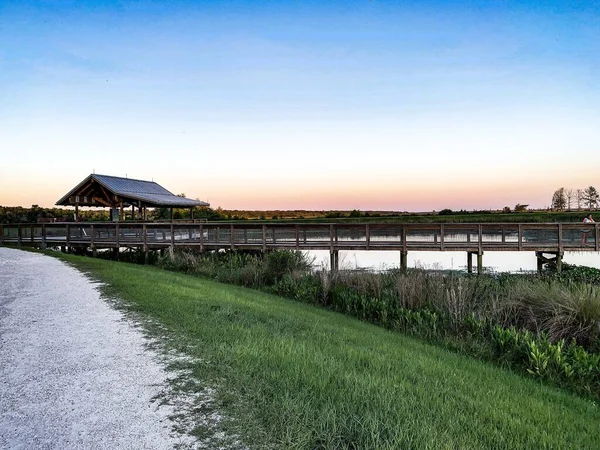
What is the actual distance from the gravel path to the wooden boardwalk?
41.1ft

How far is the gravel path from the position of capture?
337 centimetres

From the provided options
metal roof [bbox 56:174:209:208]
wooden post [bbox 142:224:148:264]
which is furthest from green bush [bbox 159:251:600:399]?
metal roof [bbox 56:174:209:208]

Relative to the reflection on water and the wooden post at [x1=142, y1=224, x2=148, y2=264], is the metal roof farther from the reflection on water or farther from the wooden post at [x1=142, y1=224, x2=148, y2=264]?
the reflection on water

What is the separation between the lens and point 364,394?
13.4 feet

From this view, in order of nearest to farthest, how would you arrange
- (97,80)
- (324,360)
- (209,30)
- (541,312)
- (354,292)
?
(324,360), (541,312), (354,292), (209,30), (97,80)

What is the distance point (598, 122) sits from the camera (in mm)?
20156

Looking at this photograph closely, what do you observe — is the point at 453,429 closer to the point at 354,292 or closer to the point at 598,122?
the point at 354,292

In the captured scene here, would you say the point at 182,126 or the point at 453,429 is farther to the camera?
the point at 182,126

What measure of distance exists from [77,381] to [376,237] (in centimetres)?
→ 1694

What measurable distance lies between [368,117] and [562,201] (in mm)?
106957

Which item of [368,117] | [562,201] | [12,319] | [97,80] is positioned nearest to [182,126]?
[97,80]

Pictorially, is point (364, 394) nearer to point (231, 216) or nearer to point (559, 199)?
point (231, 216)

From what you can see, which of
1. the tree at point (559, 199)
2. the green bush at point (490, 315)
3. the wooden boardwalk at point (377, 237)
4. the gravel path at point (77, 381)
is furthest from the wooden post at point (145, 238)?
the tree at point (559, 199)

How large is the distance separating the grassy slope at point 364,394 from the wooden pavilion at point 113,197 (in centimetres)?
Result: 2468
